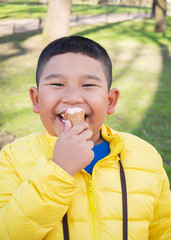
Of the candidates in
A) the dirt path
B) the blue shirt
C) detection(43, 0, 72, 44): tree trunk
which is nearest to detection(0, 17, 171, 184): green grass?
the dirt path

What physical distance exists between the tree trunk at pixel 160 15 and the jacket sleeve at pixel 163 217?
46.6 feet

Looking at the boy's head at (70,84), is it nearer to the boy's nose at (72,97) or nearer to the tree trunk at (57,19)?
the boy's nose at (72,97)

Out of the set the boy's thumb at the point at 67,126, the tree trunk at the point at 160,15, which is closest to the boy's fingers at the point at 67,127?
the boy's thumb at the point at 67,126

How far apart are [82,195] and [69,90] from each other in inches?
22.0

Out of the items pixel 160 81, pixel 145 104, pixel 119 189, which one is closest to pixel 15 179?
pixel 119 189

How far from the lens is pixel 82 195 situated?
1610mm

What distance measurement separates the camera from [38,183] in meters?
1.40

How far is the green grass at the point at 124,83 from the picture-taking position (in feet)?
15.1

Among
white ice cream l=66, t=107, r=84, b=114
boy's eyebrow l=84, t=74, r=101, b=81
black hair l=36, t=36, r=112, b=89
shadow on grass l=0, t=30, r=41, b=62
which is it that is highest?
black hair l=36, t=36, r=112, b=89

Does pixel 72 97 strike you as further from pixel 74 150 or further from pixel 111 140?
pixel 111 140

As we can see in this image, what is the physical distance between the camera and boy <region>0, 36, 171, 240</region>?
1.40 m

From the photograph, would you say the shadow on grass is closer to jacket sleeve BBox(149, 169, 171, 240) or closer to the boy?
the boy

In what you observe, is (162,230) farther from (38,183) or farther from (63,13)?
(63,13)

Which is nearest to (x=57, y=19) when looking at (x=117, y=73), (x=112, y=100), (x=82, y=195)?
(x=117, y=73)
